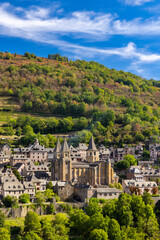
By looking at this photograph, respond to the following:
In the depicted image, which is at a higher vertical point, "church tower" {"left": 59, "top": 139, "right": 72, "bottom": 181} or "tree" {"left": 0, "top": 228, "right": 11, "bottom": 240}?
"church tower" {"left": 59, "top": 139, "right": 72, "bottom": 181}

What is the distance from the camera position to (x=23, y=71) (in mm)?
184375

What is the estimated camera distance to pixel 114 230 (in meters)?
65.1

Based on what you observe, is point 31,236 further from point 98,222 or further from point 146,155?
point 146,155

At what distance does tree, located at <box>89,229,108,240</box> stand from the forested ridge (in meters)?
60.6

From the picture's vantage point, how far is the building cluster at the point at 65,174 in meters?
75.4

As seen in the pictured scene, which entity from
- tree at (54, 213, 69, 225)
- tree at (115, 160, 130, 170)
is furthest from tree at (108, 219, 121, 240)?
tree at (115, 160, 130, 170)

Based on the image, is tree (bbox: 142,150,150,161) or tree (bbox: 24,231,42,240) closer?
tree (bbox: 24,231,42,240)

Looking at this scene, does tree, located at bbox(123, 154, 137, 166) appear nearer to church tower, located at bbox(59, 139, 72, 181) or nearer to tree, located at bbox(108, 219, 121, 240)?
church tower, located at bbox(59, 139, 72, 181)

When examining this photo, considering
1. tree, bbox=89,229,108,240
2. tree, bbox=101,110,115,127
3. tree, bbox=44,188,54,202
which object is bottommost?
tree, bbox=89,229,108,240

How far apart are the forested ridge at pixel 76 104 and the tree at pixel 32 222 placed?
203 ft

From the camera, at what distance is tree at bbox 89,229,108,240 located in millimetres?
62000

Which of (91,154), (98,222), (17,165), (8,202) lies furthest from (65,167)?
(98,222)


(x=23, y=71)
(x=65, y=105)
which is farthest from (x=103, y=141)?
(x=23, y=71)

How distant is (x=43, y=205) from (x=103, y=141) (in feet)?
186
